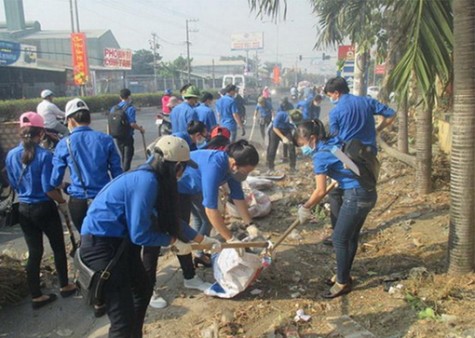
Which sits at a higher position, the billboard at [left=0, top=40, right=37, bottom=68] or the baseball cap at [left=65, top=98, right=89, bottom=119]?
the billboard at [left=0, top=40, right=37, bottom=68]

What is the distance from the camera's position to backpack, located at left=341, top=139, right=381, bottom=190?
11.8 ft

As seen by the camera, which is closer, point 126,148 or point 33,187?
point 33,187

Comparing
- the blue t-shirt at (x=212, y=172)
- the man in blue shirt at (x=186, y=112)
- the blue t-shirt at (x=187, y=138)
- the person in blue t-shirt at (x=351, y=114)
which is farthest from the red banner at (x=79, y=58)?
the blue t-shirt at (x=212, y=172)

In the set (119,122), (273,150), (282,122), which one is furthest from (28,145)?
(273,150)

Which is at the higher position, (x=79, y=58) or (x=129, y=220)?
(x=79, y=58)

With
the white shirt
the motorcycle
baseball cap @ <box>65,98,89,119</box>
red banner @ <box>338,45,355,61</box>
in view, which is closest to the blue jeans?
baseball cap @ <box>65,98,89,119</box>

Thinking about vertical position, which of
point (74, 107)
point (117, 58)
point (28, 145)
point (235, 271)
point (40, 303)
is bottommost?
point (40, 303)

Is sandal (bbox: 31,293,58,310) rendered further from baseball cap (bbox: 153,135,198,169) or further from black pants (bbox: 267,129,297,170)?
black pants (bbox: 267,129,297,170)

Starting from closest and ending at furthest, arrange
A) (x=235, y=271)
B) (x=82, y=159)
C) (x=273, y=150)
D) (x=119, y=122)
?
(x=82, y=159)
(x=235, y=271)
(x=119, y=122)
(x=273, y=150)

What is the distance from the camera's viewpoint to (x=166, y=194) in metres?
2.53

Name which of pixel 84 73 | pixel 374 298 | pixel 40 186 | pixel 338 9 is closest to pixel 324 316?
pixel 374 298

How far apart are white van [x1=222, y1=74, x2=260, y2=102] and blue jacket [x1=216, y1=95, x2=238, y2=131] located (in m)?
22.5

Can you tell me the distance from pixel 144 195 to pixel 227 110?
6.68 metres

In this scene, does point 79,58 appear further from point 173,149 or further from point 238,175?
point 173,149
